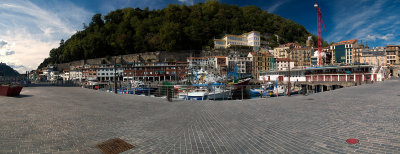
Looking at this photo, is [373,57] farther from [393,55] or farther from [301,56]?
[301,56]

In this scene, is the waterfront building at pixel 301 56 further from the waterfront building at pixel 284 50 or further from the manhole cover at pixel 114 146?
the manhole cover at pixel 114 146

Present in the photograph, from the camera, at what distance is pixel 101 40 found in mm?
90312

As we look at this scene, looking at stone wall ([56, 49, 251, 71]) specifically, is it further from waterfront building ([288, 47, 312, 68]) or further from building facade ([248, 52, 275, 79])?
waterfront building ([288, 47, 312, 68])

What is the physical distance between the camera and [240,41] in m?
96.7

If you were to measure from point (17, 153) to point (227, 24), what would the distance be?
10940 centimetres

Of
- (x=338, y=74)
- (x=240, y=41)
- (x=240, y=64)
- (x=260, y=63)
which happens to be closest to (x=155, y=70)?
(x=240, y=64)

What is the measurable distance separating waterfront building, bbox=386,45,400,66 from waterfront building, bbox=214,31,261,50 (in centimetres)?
6507

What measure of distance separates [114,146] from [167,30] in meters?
80.0

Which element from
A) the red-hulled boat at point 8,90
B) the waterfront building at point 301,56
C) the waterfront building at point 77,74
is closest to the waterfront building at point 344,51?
the waterfront building at point 301,56

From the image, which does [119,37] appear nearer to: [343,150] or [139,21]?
[139,21]

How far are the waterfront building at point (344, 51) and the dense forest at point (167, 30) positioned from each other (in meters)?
22.9

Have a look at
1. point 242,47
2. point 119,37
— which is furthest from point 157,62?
point 242,47

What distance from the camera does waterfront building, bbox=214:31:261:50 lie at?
90312mm

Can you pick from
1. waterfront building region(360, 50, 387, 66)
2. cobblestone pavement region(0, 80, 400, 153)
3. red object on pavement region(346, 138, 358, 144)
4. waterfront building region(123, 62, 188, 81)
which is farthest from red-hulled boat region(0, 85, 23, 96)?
waterfront building region(360, 50, 387, 66)
